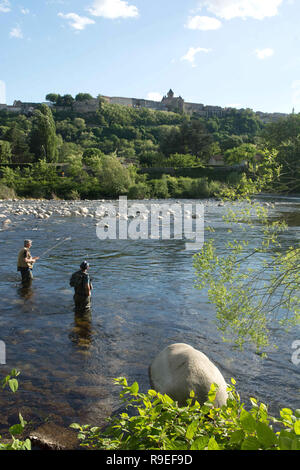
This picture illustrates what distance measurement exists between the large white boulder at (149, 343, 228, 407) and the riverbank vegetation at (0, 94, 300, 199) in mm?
3116

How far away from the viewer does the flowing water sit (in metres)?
6.16

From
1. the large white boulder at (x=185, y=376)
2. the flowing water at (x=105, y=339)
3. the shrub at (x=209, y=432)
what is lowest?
the flowing water at (x=105, y=339)

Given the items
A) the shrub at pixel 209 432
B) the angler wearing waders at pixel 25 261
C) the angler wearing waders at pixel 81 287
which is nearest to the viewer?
the shrub at pixel 209 432

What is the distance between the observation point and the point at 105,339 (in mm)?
8555

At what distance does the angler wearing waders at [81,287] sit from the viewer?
9.84 meters

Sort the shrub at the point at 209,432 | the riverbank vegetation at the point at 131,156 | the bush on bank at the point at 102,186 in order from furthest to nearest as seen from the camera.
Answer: the riverbank vegetation at the point at 131,156
the bush on bank at the point at 102,186
the shrub at the point at 209,432

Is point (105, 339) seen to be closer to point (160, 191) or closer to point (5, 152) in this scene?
point (160, 191)

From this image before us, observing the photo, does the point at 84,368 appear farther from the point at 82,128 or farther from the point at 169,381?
the point at 82,128

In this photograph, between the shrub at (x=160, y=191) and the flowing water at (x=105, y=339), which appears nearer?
the flowing water at (x=105, y=339)

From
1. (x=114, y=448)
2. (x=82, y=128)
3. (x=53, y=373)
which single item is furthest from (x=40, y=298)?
(x=82, y=128)

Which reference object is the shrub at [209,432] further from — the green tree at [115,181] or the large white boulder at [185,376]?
the green tree at [115,181]

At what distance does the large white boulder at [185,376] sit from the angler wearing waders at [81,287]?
3.92 meters

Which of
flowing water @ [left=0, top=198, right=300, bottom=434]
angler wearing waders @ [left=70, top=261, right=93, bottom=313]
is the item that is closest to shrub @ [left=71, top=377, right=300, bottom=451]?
flowing water @ [left=0, top=198, right=300, bottom=434]

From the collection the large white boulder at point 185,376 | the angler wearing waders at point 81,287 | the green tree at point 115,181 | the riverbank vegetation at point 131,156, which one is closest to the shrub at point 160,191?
the riverbank vegetation at point 131,156
